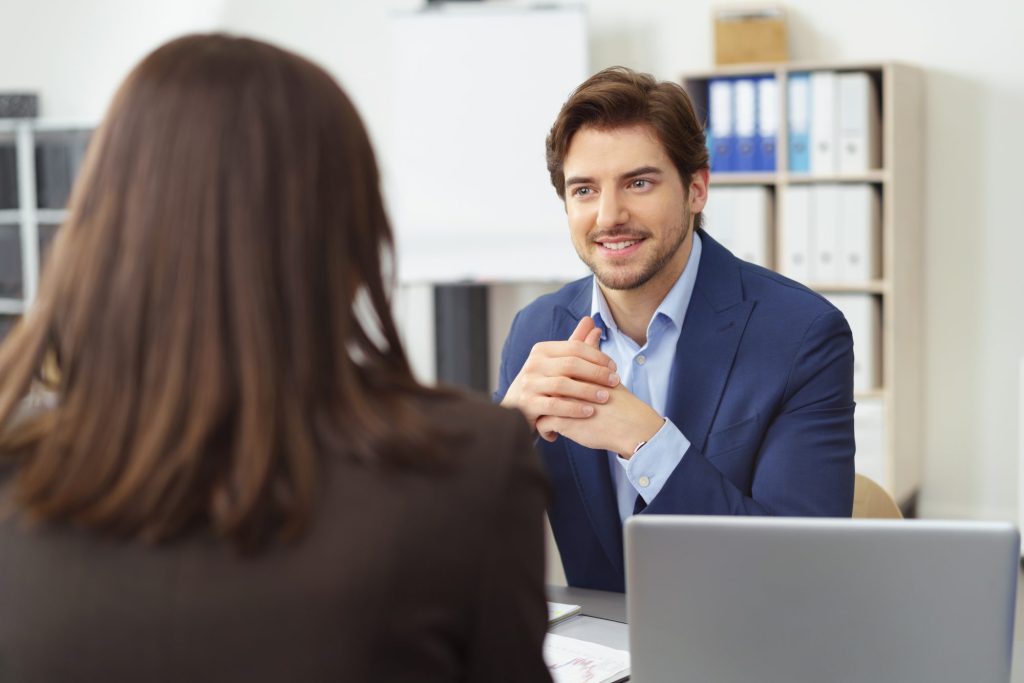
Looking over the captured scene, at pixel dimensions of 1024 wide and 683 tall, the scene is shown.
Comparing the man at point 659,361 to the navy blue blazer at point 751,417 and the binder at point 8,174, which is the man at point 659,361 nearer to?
the navy blue blazer at point 751,417

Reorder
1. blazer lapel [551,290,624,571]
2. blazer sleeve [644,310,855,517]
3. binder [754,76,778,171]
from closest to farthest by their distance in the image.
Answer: blazer sleeve [644,310,855,517]
blazer lapel [551,290,624,571]
binder [754,76,778,171]

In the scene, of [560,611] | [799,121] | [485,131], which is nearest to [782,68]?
[799,121]

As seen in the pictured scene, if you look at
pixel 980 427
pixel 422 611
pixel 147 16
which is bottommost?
pixel 980 427

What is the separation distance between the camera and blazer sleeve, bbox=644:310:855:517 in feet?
5.38

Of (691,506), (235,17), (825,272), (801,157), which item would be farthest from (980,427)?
(235,17)

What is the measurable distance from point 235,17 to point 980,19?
121 inches

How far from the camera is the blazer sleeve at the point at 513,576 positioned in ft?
2.84

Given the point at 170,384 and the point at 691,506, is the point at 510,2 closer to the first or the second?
the point at 691,506

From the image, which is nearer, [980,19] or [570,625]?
[570,625]

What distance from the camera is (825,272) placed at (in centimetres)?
391

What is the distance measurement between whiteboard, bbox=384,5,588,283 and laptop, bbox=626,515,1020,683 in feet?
10.5

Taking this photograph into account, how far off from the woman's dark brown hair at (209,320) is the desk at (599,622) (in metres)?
0.70

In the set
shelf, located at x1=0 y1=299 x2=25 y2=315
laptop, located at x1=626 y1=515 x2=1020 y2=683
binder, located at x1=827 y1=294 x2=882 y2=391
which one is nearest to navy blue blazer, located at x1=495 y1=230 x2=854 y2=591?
laptop, located at x1=626 y1=515 x2=1020 y2=683

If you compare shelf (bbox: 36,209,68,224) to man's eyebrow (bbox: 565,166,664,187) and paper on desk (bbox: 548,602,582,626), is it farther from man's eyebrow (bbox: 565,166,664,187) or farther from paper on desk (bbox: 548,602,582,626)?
paper on desk (bbox: 548,602,582,626)
